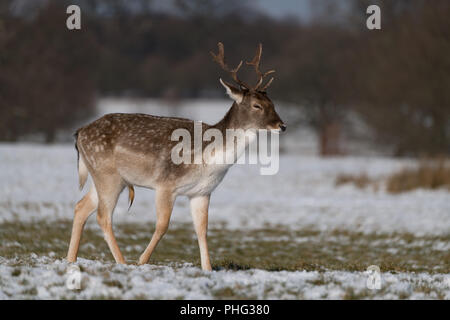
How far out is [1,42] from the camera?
123 feet

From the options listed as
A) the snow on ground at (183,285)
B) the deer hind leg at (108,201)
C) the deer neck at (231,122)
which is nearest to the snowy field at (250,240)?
the snow on ground at (183,285)

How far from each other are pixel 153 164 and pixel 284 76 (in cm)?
3868

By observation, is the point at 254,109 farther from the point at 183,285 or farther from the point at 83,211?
the point at 183,285

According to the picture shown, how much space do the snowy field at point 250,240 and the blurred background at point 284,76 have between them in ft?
25.4

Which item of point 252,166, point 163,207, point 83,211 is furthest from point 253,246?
point 252,166

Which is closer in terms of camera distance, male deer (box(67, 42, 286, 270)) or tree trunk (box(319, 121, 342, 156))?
male deer (box(67, 42, 286, 270))

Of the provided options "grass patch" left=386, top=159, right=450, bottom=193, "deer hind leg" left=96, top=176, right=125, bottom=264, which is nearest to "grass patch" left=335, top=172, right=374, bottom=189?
"grass patch" left=386, top=159, right=450, bottom=193

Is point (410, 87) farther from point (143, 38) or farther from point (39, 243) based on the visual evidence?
point (143, 38)

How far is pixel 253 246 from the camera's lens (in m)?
13.7

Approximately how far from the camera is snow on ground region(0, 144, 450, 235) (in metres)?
16.7

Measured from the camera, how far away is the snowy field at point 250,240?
6691 millimetres

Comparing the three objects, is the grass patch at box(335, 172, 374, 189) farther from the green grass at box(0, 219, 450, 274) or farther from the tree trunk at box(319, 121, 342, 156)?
the tree trunk at box(319, 121, 342, 156)

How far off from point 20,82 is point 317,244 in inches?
1255

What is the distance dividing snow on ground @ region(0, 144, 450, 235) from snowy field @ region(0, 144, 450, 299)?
31 millimetres
